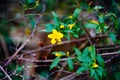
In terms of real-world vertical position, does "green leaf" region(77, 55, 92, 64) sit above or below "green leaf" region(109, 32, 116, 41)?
below

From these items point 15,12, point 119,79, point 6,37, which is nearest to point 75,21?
point 119,79

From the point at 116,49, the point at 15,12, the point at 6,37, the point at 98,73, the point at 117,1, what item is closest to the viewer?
the point at 98,73

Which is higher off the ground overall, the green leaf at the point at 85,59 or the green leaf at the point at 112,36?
the green leaf at the point at 112,36

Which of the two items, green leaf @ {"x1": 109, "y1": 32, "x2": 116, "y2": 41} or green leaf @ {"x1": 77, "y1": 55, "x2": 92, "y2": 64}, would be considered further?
green leaf @ {"x1": 109, "y1": 32, "x2": 116, "y2": 41}

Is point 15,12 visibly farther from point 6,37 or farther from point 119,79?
point 119,79

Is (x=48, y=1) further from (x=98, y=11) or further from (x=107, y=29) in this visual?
(x=107, y=29)

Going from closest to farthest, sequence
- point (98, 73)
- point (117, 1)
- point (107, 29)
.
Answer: point (98, 73) < point (107, 29) < point (117, 1)

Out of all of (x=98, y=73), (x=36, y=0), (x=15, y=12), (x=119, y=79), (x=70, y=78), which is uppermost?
(x=36, y=0)

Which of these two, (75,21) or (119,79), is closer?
(75,21)

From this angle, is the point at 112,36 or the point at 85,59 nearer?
the point at 85,59

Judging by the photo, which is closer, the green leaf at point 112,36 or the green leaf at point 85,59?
the green leaf at point 85,59

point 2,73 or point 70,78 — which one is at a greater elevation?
point 2,73
